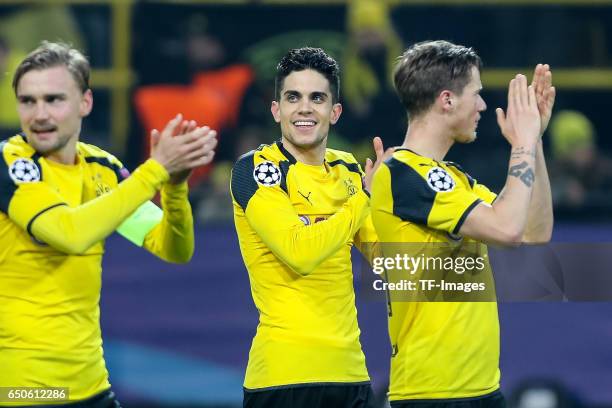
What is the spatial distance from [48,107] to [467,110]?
1.82m

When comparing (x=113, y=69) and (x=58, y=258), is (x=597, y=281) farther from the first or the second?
(x=113, y=69)

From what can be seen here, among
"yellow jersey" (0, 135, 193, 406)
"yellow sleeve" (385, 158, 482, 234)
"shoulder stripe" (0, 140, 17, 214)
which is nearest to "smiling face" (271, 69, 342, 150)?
"yellow sleeve" (385, 158, 482, 234)

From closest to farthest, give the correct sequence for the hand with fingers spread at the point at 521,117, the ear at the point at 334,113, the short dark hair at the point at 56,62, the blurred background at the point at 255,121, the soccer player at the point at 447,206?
the soccer player at the point at 447,206
the hand with fingers spread at the point at 521,117
the short dark hair at the point at 56,62
the ear at the point at 334,113
the blurred background at the point at 255,121

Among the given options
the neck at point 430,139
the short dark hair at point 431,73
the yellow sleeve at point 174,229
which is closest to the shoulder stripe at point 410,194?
the neck at point 430,139

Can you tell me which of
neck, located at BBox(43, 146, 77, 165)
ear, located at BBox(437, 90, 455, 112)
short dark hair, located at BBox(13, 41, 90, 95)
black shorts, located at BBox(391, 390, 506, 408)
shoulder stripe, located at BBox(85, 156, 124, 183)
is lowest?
black shorts, located at BBox(391, 390, 506, 408)

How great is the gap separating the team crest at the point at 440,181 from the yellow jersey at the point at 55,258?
43.3 inches

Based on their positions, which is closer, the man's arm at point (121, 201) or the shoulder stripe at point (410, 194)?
the man's arm at point (121, 201)

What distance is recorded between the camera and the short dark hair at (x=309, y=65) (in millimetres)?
5992

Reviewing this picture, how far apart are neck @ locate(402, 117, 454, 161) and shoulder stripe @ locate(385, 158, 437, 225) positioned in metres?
0.13

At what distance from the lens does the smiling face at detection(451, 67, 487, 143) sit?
5.66 m

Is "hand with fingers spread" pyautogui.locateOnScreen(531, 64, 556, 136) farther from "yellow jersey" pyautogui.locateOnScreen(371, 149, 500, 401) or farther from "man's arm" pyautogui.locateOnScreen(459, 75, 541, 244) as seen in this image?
"yellow jersey" pyautogui.locateOnScreen(371, 149, 500, 401)

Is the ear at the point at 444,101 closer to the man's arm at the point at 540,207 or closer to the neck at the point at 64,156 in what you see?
the man's arm at the point at 540,207

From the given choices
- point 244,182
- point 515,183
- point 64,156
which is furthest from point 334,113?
point 64,156

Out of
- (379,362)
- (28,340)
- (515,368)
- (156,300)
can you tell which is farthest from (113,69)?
(28,340)
